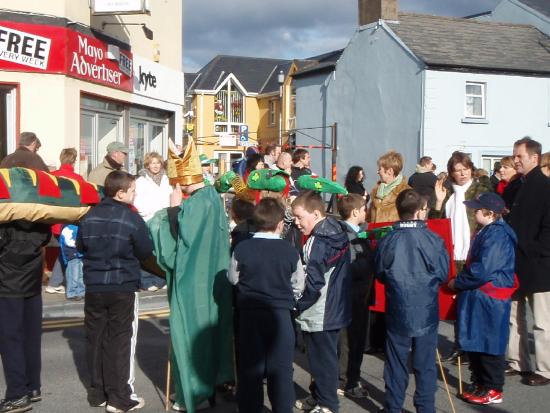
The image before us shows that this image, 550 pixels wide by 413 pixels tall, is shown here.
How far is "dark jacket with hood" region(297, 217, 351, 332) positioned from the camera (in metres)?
5.88

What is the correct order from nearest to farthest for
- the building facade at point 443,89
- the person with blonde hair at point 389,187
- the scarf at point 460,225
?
the person with blonde hair at point 389,187 < the scarf at point 460,225 < the building facade at point 443,89

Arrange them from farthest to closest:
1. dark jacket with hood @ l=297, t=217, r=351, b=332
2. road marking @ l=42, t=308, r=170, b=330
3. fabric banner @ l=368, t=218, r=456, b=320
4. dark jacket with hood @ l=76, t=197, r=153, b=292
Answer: road marking @ l=42, t=308, r=170, b=330
fabric banner @ l=368, t=218, r=456, b=320
dark jacket with hood @ l=76, t=197, r=153, b=292
dark jacket with hood @ l=297, t=217, r=351, b=332

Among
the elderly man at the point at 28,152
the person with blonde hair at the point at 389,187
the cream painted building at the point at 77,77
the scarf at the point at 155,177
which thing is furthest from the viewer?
the cream painted building at the point at 77,77

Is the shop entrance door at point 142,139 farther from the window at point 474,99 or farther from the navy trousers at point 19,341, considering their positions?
the window at point 474,99

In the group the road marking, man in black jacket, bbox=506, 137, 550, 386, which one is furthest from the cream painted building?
man in black jacket, bbox=506, 137, 550, 386

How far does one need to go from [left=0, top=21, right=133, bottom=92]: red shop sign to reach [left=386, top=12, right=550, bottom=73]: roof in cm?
1763

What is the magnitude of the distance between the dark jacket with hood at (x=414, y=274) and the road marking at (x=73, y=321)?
5269 millimetres

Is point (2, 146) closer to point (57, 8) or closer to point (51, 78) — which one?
point (51, 78)

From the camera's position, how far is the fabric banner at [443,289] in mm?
6891

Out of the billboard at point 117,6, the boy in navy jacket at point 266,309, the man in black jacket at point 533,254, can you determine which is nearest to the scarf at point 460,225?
the man in black jacket at point 533,254

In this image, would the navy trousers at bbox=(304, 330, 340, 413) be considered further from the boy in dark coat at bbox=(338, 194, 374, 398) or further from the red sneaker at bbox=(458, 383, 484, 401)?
the red sneaker at bbox=(458, 383, 484, 401)

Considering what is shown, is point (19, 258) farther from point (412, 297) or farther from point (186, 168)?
point (412, 297)

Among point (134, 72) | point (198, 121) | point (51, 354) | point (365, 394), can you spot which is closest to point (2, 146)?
point (134, 72)

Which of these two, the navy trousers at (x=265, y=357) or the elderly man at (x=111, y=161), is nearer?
the navy trousers at (x=265, y=357)
